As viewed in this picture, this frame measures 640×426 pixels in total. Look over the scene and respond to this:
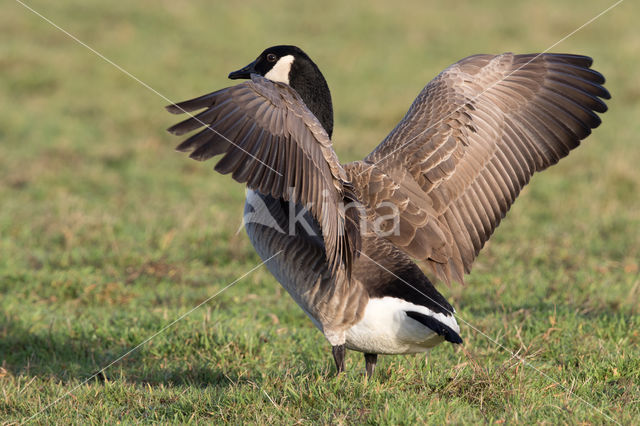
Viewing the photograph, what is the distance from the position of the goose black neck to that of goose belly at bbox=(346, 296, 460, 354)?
4.73ft

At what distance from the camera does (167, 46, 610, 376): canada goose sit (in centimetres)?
346

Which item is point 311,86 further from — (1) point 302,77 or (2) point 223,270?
(2) point 223,270

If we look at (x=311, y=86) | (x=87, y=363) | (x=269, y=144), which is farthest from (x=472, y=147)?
(x=87, y=363)

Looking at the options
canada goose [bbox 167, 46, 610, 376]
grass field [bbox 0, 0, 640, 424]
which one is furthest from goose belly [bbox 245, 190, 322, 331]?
grass field [bbox 0, 0, 640, 424]

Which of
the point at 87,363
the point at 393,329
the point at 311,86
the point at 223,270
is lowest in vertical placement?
the point at 87,363

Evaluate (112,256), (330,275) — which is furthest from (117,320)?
(330,275)

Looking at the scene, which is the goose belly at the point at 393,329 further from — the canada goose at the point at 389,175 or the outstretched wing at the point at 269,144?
the outstretched wing at the point at 269,144

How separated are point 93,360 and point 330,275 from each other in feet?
6.02

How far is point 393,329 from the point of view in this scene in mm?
3771

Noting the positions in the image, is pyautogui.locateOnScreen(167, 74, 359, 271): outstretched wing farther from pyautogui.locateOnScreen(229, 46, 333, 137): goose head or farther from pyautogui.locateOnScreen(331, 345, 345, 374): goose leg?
pyautogui.locateOnScreen(229, 46, 333, 137): goose head

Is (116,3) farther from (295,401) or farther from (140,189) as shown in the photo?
(295,401)

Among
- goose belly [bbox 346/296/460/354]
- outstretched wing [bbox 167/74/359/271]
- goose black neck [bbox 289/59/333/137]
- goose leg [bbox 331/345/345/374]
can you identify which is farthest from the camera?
goose black neck [bbox 289/59/333/137]

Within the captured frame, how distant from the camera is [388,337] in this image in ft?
12.5

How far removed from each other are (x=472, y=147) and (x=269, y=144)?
160cm
